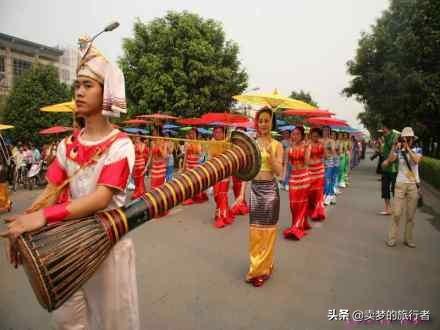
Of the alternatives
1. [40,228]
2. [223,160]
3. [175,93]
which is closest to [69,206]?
[40,228]

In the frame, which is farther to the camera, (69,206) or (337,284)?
(337,284)

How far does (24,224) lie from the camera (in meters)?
1.49

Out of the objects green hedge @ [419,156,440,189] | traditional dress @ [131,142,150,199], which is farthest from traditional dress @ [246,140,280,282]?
green hedge @ [419,156,440,189]

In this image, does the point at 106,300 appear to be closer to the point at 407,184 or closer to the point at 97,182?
the point at 97,182

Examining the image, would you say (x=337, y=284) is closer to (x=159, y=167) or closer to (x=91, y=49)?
(x=91, y=49)

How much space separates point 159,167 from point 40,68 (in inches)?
598

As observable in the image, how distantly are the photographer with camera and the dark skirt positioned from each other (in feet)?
8.38

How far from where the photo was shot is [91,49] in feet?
6.33

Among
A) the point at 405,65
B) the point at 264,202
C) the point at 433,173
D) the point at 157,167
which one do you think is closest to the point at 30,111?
the point at 157,167

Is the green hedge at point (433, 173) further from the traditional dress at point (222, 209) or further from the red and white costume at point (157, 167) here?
the red and white costume at point (157, 167)

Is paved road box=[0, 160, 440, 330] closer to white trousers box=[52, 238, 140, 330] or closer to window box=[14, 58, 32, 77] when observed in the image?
white trousers box=[52, 238, 140, 330]

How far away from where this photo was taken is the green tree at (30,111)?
1925cm

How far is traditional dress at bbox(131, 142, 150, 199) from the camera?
9210 mm

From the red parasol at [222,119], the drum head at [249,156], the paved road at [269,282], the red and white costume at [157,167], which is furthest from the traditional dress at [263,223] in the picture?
the red parasol at [222,119]
